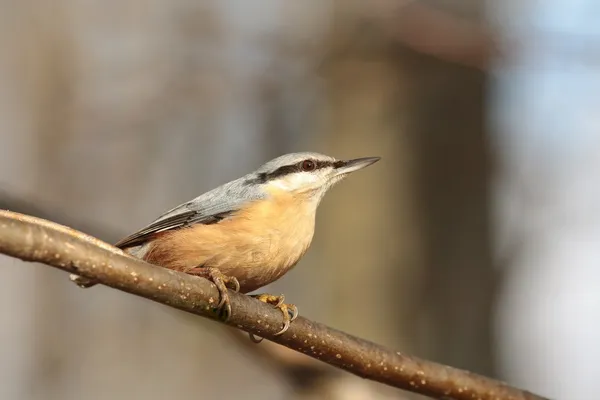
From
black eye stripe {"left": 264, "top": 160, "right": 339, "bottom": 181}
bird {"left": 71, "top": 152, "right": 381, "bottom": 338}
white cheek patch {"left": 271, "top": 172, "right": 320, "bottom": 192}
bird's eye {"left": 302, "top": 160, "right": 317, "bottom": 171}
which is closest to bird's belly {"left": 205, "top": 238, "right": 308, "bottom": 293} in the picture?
bird {"left": 71, "top": 152, "right": 381, "bottom": 338}

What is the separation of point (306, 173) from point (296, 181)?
118 millimetres

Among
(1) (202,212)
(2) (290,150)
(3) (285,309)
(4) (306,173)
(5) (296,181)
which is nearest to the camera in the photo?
(3) (285,309)

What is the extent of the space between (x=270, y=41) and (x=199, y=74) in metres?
0.81

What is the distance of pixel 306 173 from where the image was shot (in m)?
3.59

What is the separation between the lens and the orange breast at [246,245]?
2922 mm

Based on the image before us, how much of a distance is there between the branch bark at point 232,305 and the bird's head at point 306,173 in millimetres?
1014

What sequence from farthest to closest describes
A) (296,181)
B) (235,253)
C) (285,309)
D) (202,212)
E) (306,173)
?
(306,173) < (296,181) < (202,212) < (235,253) < (285,309)

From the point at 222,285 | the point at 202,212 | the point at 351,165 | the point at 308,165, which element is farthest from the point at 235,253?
the point at 351,165

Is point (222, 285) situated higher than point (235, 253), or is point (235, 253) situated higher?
point (222, 285)

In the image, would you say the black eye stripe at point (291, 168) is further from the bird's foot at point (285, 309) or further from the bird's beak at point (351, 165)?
the bird's foot at point (285, 309)

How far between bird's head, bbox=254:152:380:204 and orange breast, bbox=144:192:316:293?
0.25m

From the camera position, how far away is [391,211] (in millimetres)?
4746

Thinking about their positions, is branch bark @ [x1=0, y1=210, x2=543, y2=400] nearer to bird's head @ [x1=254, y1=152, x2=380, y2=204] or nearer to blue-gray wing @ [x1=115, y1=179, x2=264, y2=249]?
blue-gray wing @ [x1=115, y1=179, x2=264, y2=249]

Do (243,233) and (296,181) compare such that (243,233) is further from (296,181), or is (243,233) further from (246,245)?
(296,181)
